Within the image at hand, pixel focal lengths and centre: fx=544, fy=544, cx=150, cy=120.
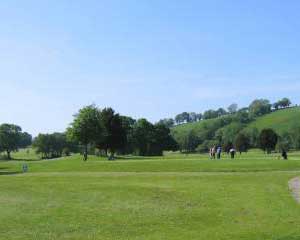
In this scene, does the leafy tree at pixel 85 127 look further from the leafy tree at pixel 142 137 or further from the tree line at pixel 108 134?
the leafy tree at pixel 142 137

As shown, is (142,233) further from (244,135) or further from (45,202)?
(244,135)

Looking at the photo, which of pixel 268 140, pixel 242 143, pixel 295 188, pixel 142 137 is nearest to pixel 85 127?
pixel 142 137

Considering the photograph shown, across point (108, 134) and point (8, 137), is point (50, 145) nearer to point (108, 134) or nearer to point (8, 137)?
point (8, 137)

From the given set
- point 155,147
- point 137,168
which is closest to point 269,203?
point 137,168

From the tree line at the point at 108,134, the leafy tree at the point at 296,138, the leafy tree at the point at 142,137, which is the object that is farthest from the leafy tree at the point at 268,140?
the leafy tree at the point at 142,137

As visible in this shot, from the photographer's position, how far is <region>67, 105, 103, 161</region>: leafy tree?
101 metres

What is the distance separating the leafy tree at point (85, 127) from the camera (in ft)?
331

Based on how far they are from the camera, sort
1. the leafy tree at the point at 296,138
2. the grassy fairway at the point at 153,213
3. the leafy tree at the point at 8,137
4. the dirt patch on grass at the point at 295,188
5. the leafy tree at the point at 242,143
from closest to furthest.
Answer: the grassy fairway at the point at 153,213 < the dirt patch on grass at the point at 295,188 < the leafy tree at the point at 8,137 < the leafy tree at the point at 296,138 < the leafy tree at the point at 242,143

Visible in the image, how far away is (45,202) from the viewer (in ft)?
77.6

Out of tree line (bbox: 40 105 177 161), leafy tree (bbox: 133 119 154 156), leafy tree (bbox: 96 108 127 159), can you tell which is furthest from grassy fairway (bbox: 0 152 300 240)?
leafy tree (bbox: 133 119 154 156)

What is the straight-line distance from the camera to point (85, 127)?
332ft

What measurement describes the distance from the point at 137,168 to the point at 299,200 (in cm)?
3396

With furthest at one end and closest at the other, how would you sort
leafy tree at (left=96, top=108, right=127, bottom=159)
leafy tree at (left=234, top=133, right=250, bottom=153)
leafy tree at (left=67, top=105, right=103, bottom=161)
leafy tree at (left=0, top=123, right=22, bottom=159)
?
leafy tree at (left=234, top=133, right=250, bottom=153), leafy tree at (left=0, top=123, right=22, bottom=159), leafy tree at (left=96, top=108, right=127, bottom=159), leafy tree at (left=67, top=105, right=103, bottom=161)

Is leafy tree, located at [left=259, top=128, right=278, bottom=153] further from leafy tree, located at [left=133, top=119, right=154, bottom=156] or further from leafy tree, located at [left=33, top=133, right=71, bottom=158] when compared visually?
leafy tree, located at [left=33, top=133, right=71, bottom=158]
